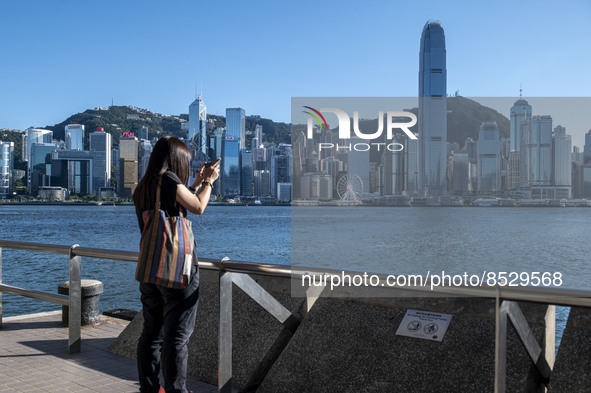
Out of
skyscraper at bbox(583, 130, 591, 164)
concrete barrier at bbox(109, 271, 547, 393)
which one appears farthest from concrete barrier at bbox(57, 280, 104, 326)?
skyscraper at bbox(583, 130, 591, 164)

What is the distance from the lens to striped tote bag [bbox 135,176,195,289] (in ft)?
9.63

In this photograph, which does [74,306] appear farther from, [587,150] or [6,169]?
[6,169]

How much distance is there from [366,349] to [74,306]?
2662 millimetres

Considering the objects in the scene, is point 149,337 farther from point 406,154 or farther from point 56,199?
point 56,199

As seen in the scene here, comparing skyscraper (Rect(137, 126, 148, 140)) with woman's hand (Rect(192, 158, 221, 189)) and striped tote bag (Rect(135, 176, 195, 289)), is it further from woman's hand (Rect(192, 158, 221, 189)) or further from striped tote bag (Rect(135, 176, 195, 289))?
striped tote bag (Rect(135, 176, 195, 289))

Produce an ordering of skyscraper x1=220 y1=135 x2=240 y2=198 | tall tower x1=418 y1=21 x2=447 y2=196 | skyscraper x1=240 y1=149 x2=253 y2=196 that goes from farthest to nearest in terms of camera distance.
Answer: skyscraper x1=240 y1=149 x2=253 y2=196 < skyscraper x1=220 y1=135 x2=240 y2=198 < tall tower x1=418 y1=21 x2=447 y2=196

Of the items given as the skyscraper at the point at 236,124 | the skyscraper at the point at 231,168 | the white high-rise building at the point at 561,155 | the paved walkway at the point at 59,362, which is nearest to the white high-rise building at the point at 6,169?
the skyscraper at the point at 236,124

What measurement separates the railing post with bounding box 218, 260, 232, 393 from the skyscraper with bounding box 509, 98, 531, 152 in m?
25.0

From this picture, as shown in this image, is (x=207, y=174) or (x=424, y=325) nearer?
(x=207, y=174)

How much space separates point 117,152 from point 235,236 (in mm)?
81749

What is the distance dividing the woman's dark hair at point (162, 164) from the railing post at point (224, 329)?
0.65 metres

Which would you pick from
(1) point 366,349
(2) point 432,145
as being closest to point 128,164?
(2) point 432,145

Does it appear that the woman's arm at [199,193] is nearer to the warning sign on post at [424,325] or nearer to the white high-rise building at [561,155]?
the warning sign on post at [424,325]

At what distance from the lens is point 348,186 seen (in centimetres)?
1830
